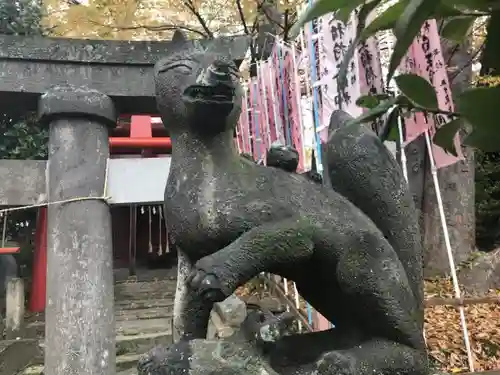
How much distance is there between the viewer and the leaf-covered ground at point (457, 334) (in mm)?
3680

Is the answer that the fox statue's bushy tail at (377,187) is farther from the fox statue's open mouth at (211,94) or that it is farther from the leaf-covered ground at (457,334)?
the leaf-covered ground at (457,334)

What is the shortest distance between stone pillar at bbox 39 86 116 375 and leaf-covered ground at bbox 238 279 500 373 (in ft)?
8.16

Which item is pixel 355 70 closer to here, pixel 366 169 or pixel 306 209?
pixel 366 169

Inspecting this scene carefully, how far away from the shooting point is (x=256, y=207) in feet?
3.96

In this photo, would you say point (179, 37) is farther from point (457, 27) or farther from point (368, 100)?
point (457, 27)

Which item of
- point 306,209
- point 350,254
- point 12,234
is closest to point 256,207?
point 306,209

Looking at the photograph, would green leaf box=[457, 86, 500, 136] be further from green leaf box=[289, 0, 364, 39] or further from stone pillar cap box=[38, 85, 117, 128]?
stone pillar cap box=[38, 85, 117, 128]

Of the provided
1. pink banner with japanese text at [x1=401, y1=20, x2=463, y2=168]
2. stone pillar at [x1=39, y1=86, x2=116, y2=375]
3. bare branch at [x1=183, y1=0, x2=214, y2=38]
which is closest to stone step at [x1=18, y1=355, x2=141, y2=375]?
stone pillar at [x1=39, y1=86, x2=116, y2=375]

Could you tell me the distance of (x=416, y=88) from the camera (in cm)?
65

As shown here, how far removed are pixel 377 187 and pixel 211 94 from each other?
1.77 feet

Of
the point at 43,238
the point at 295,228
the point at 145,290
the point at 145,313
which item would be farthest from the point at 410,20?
the point at 145,290

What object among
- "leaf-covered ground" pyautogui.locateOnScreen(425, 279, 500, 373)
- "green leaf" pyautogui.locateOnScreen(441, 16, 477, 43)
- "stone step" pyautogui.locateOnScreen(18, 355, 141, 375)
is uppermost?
"green leaf" pyautogui.locateOnScreen(441, 16, 477, 43)

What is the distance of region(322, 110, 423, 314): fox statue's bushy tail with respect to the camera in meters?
1.36

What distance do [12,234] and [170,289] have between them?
2.85m
